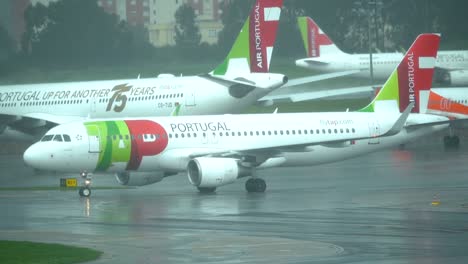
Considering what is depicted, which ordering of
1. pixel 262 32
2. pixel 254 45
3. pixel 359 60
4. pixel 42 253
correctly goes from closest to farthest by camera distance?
pixel 42 253 < pixel 254 45 < pixel 262 32 < pixel 359 60

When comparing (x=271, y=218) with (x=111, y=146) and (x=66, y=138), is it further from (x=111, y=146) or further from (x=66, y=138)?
(x=66, y=138)

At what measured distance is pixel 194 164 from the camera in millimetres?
42094

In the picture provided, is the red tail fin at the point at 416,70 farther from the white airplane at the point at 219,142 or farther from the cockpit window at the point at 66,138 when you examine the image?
the cockpit window at the point at 66,138

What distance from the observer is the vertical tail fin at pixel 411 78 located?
47.8 metres

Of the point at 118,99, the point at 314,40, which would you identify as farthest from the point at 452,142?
the point at 314,40

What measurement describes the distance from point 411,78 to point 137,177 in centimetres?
1180

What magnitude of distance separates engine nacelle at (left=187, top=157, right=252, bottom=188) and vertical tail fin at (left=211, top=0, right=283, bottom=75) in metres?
20.4

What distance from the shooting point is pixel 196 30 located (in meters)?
79.2

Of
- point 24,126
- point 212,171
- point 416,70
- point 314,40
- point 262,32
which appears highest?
point 262,32

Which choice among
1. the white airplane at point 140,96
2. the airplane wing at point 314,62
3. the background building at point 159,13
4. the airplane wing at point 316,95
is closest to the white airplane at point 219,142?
the white airplane at point 140,96

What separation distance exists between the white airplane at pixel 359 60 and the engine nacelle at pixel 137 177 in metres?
48.3

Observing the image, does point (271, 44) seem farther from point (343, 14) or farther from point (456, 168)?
point (343, 14)

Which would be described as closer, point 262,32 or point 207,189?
point 207,189

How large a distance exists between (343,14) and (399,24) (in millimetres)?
4555
